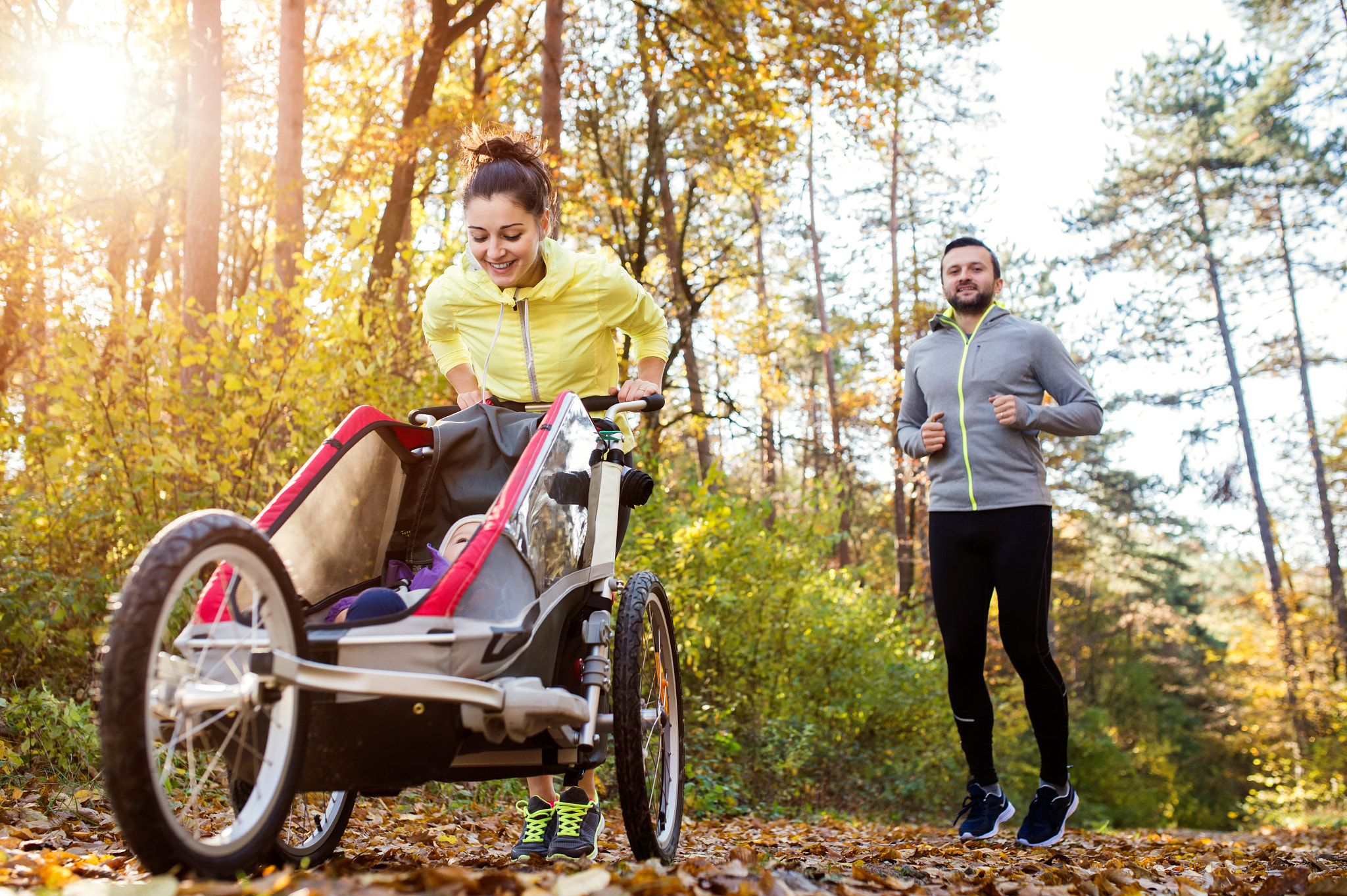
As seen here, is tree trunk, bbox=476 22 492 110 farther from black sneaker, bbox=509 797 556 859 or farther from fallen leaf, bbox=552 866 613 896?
fallen leaf, bbox=552 866 613 896

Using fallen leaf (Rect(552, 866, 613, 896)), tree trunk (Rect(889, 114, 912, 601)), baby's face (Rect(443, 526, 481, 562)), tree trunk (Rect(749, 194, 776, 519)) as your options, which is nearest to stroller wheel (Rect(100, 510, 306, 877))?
fallen leaf (Rect(552, 866, 613, 896))

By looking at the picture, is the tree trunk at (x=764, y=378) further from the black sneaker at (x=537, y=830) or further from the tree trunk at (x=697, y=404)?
the black sneaker at (x=537, y=830)

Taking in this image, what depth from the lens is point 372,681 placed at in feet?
6.17

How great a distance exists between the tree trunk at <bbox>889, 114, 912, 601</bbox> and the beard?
12.7 metres

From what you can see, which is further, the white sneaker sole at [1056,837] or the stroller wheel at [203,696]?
the white sneaker sole at [1056,837]

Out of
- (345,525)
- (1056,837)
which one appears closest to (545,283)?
(345,525)

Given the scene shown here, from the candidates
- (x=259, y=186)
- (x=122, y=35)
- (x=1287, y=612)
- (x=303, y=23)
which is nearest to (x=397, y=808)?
(x=259, y=186)

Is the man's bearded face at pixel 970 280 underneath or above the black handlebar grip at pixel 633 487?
Answer: above

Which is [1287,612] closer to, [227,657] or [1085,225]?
[1085,225]

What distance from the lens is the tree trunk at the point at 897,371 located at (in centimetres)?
1802

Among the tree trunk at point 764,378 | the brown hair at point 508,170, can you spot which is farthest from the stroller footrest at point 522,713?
the tree trunk at point 764,378

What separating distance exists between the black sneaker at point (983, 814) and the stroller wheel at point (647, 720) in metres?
1.33

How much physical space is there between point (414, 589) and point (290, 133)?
717cm

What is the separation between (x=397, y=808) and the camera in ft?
15.0
